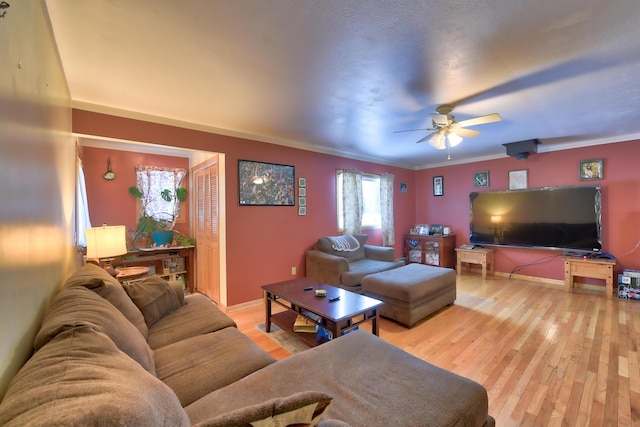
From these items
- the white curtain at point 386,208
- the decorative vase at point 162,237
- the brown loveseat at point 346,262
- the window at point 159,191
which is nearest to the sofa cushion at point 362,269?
the brown loveseat at point 346,262

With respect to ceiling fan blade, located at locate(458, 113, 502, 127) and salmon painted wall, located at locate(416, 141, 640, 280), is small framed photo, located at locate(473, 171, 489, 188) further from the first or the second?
ceiling fan blade, located at locate(458, 113, 502, 127)

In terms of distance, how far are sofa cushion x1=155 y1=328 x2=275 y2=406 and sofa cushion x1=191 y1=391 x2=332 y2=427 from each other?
0.78 metres

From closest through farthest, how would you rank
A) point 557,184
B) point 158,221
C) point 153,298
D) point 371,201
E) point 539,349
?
point 153,298 < point 539,349 < point 158,221 < point 557,184 < point 371,201

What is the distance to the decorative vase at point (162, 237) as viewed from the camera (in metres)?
4.06

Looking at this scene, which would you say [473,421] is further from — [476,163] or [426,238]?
[476,163]

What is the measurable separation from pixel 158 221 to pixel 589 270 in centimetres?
657

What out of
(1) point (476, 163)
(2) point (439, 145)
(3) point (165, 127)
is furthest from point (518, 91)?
(3) point (165, 127)

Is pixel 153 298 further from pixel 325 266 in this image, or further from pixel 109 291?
pixel 325 266

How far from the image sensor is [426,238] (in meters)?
5.59

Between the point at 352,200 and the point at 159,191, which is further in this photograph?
the point at 352,200

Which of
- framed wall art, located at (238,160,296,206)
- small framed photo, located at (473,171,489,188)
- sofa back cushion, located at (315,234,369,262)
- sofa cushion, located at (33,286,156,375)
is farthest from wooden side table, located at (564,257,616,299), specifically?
sofa cushion, located at (33,286,156,375)

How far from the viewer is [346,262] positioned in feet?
11.9

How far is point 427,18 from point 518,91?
1484 mm

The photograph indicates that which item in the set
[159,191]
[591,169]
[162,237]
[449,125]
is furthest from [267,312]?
[591,169]
